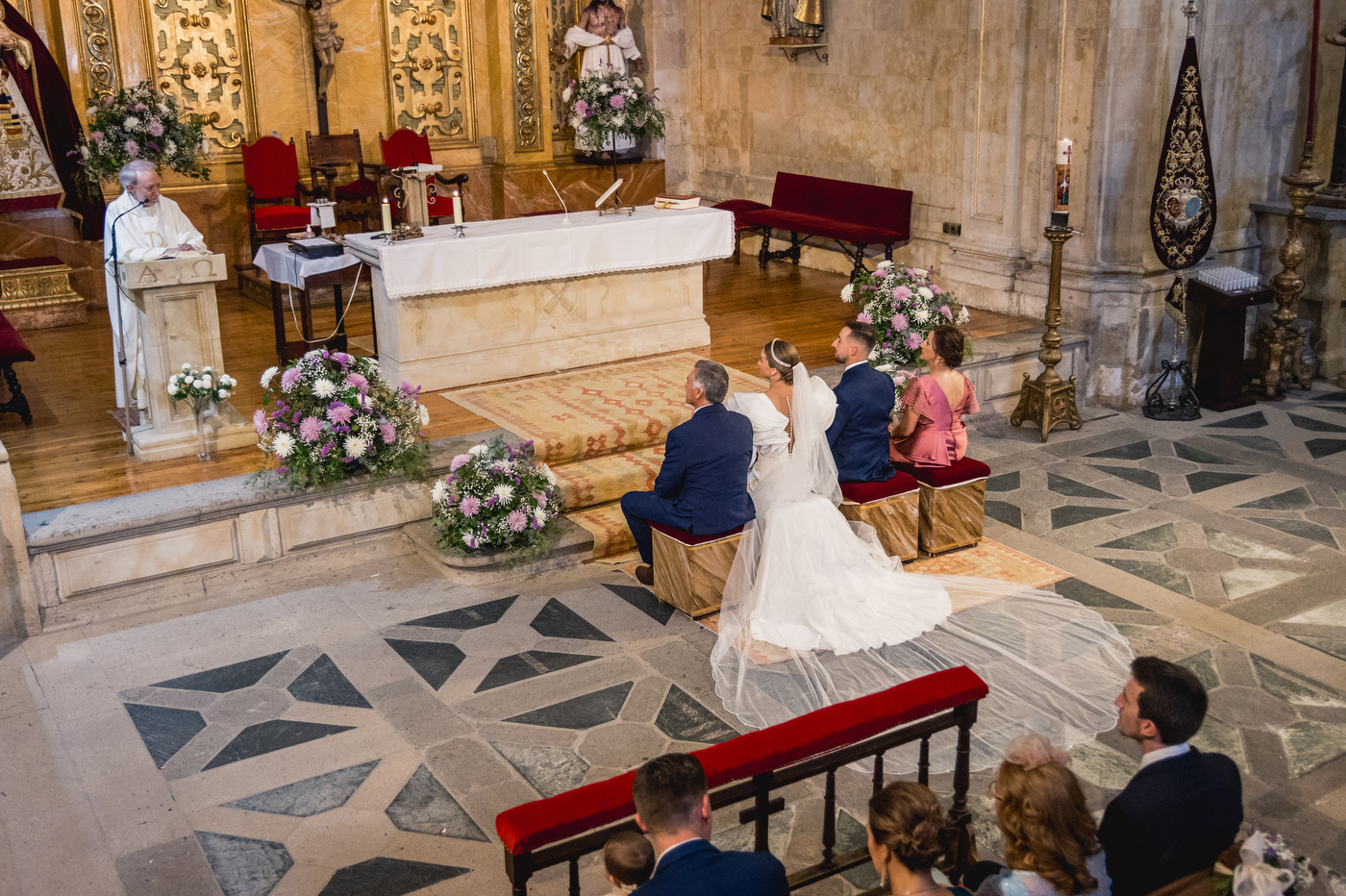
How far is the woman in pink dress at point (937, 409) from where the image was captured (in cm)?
688

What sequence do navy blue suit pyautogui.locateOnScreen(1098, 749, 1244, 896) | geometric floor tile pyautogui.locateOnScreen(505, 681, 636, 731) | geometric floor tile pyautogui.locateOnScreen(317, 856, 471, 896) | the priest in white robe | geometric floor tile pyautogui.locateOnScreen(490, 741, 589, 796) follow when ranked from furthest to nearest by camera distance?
the priest in white robe, geometric floor tile pyautogui.locateOnScreen(505, 681, 636, 731), geometric floor tile pyautogui.locateOnScreen(490, 741, 589, 796), geometric floor tile pyautogui.locateOnScreen(317, 856, 471, 896), navy blue suit pyautogui.locateOnScreen(1098, 749, 1244, 896)

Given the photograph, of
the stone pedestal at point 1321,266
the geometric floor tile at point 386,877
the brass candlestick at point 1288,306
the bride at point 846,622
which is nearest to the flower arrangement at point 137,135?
the bride at point 846,622

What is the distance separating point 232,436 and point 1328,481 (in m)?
6.92

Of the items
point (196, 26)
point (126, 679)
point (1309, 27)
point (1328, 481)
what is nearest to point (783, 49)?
point (1309, 27)

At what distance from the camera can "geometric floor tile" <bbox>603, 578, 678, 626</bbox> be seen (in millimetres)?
6405

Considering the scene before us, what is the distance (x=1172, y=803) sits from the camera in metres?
3.29

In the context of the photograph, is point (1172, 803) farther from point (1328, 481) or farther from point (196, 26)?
point (196, 26)

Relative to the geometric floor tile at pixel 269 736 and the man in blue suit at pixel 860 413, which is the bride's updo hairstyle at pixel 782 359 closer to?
the man in blue suit at pixel 860 413

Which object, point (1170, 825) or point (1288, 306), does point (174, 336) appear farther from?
point (1288, 306)

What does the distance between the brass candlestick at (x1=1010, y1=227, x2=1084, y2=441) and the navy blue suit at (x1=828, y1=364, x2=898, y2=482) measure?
2.66 meters

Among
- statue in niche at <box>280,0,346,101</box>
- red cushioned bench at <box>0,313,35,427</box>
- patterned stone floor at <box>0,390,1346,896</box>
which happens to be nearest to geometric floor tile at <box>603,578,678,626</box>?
patterned stone floor at <box>0,390,1346,896</box>

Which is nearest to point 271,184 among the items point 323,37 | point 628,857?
point 323,37

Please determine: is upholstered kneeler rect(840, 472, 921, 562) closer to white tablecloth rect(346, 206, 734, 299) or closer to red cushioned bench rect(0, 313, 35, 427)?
white tablecloth rect(346, 206, 734, 299)

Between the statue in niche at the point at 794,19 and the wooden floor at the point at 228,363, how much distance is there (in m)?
2.28
